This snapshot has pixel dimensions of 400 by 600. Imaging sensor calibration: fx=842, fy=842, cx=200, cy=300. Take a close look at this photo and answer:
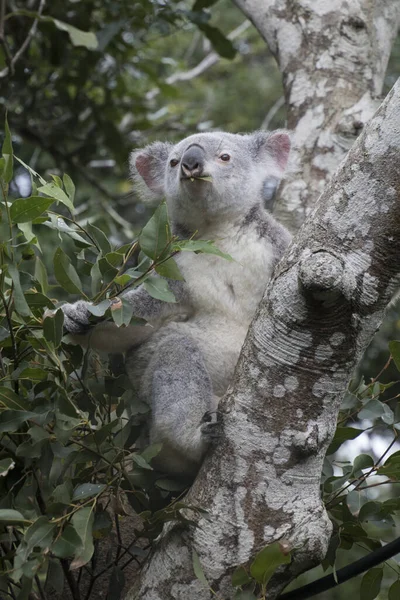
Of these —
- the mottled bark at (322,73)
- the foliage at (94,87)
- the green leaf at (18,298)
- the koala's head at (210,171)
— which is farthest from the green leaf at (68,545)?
the foliage at (94,87)

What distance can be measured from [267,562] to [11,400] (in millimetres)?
923

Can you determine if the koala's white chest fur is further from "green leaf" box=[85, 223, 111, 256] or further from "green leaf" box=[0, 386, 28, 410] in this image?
"green leaf" box=[0, 386, 28, 410]

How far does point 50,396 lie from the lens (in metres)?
2.84

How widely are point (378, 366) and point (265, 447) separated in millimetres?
4577

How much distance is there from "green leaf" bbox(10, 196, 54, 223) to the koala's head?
1.20 meters

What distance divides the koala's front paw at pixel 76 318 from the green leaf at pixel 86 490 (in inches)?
31.5

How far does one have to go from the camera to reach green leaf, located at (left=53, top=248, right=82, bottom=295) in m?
2.72

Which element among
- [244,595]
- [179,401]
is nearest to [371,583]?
[244,595]

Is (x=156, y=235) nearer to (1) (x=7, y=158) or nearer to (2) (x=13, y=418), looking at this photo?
(1) (x=7, y=158)

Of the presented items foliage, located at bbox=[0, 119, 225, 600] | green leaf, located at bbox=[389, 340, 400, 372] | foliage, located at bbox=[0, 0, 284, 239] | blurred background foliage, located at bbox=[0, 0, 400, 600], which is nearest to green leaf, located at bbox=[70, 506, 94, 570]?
foliage, located at bbox=[0, 119, 225, 600]

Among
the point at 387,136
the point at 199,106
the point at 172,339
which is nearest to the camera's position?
the point at 387,136

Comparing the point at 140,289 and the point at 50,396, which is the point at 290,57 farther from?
the point at 50,396

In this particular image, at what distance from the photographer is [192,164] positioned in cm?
378

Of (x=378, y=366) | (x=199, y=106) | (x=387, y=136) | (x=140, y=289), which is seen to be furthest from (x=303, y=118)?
(x=199, y=106)
